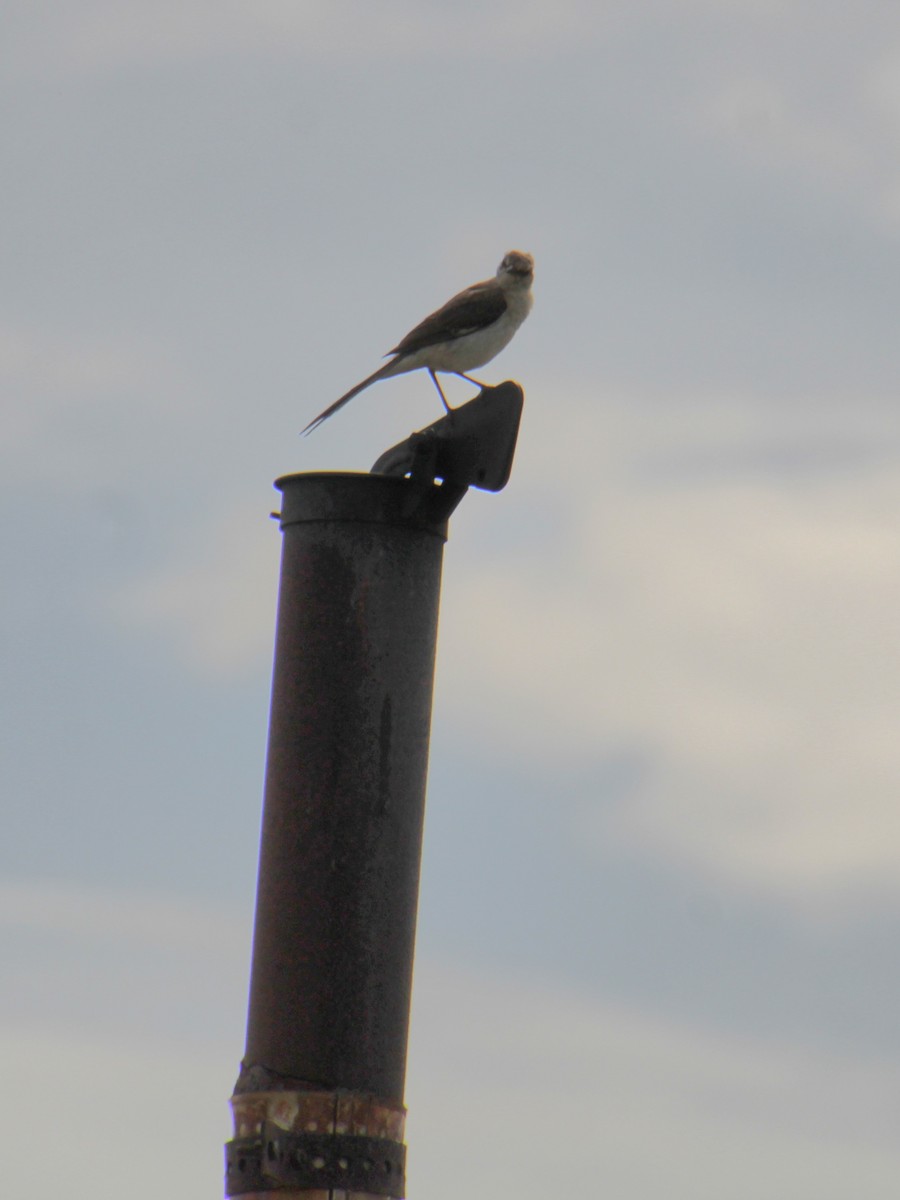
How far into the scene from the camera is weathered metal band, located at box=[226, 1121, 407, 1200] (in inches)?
140

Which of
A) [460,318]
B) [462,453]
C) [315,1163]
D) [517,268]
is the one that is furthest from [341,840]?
[517,268]

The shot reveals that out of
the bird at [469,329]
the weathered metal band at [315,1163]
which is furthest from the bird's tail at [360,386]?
the weathered metal band at [315,1163]

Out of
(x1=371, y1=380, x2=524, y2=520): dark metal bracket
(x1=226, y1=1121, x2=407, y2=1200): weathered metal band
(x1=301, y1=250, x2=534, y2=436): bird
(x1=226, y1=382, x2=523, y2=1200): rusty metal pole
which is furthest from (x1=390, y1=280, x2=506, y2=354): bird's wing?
(x1=226, y1=1121, x2=407, y2=1200): weathered metal band

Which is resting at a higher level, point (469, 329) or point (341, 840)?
point (469, 329)

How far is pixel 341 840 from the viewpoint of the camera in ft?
12.2

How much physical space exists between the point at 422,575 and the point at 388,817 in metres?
0.61

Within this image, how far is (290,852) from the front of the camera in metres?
3.75

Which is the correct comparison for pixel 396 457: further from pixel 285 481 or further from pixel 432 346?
pixel 432 346

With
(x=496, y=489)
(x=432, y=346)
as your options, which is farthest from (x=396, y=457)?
(x=432, y=346)

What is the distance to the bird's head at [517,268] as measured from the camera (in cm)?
1052

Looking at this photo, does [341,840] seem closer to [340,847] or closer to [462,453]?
[340,847]

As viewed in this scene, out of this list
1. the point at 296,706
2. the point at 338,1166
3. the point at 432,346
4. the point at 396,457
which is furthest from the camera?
the point at 432,346

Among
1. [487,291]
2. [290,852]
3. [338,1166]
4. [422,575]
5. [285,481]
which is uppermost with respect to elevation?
[487,291]

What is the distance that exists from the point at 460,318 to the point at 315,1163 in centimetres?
690
